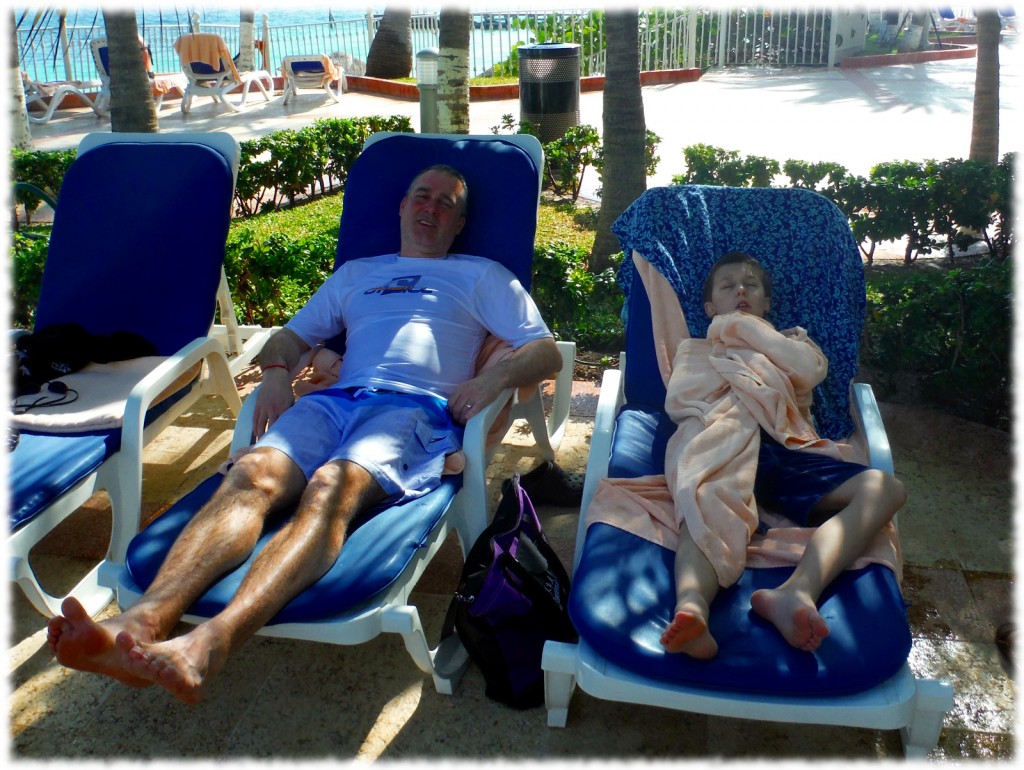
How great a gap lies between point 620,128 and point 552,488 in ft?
9.78

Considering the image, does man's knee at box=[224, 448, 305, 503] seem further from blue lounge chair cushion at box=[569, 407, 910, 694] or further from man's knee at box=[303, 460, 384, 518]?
blue lounge chair cushion at box=[569, 407, 910, 694]

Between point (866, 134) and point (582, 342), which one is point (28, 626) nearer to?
point (582, 342)

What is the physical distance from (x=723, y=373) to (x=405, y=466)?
3.73 feet

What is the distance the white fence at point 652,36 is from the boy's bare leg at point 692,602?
1421 centimetres

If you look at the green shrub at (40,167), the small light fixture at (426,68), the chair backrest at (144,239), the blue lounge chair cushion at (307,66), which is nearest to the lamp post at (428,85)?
the small light fixture at (426,68)

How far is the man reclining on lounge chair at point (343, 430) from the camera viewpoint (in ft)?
7.47

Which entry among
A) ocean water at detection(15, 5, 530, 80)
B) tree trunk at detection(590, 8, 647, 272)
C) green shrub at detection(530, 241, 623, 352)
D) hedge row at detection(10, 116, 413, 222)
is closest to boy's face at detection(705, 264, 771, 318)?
green shrub at detection(530, 241, 623, 352)

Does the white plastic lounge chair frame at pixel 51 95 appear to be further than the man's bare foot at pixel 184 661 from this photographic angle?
Yes

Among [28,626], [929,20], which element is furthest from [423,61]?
[929,20]

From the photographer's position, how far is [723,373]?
3166 mm

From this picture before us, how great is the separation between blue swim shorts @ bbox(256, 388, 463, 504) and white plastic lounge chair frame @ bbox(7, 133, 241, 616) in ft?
1.89

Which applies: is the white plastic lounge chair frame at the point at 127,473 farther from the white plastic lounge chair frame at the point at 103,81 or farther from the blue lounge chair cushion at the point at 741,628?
the white plastic lounge chair frame at the point at 103,81

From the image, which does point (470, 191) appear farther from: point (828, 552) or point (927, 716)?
point (927, 716)

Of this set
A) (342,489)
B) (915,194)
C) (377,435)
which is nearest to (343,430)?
(377,435)
